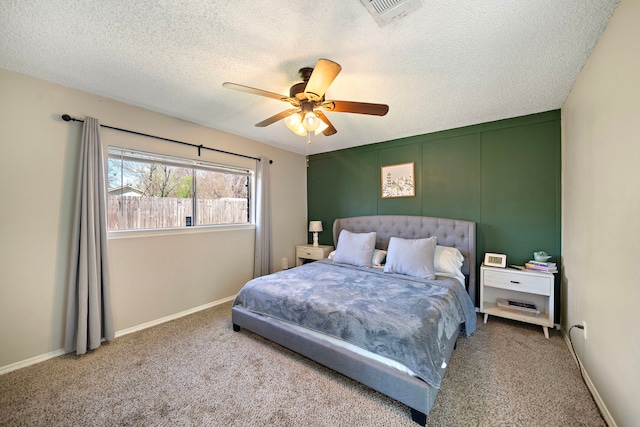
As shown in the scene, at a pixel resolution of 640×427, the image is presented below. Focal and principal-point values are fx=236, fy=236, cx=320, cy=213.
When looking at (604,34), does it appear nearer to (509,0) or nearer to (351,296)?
(509,0)

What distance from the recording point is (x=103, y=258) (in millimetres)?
2326

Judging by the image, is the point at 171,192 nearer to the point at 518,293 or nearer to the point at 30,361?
the point at 30,361

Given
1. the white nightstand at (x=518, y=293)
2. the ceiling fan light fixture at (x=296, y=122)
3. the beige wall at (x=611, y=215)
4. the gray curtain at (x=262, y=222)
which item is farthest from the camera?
the gray curtain at (x=262, y=222)

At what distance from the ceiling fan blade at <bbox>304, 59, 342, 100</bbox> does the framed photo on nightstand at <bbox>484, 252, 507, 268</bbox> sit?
9.00 ft

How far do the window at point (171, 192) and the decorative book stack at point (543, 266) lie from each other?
3787mm

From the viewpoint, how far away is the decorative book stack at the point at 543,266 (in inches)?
98.2

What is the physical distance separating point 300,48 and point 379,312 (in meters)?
2.02

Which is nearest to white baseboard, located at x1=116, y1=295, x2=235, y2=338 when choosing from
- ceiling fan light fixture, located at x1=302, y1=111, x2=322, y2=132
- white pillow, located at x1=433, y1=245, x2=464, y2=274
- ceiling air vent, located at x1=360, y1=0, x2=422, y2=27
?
ceiling fan light fixture, located at x1=302, y1=111, x2=322, y2=132

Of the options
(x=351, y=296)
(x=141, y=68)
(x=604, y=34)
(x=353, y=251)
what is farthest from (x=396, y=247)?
(x=141, y=68)

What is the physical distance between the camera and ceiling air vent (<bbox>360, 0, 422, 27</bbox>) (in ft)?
4.23

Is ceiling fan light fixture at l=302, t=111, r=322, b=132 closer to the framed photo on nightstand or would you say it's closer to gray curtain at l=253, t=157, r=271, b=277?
gray curtain at l=253, t=157, r=271, b=277

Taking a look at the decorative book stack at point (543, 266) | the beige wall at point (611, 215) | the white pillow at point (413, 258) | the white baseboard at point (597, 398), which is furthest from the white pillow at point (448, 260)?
the white baseboard at point (597, 398)

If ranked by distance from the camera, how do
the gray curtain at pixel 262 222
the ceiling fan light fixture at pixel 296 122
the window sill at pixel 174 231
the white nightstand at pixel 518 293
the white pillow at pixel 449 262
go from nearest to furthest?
1. the ceiling fan light fixture at pixel 296 122
2. the white nightstand at pixel 518 293
3. the window sill at pixel 174 231
4. the white pillow at pixel 449 262
5. the gray curtain at pixel 262 222

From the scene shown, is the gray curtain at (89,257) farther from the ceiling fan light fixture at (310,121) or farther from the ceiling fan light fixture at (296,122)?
the ceiling fan light fixture at (310,121)
